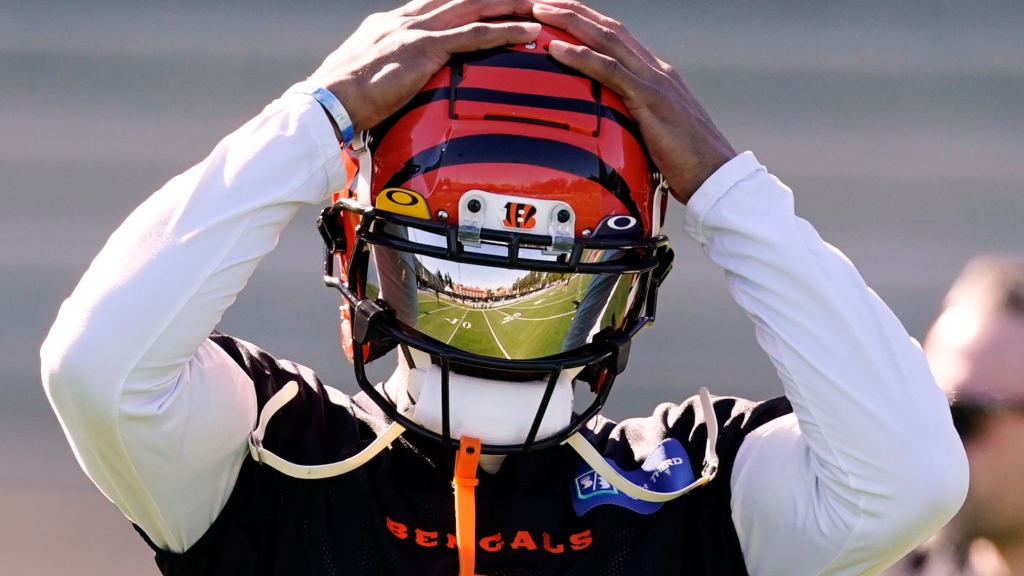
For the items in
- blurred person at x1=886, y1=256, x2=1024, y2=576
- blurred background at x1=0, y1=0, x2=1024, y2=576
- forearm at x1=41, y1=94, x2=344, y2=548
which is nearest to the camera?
forearm at x1=41, y1=94, x2=344, y2=548

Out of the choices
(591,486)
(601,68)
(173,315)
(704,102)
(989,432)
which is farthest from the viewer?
(704,102)

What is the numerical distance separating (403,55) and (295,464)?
1.57 feet

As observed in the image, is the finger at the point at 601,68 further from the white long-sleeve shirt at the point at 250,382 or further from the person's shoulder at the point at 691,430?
the person's shoulder at the point at 691,430

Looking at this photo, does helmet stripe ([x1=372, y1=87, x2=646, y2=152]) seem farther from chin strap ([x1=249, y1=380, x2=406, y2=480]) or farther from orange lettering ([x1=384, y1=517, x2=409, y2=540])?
orange lettering ([x1=384, y1=517, x2=409, y2=540])

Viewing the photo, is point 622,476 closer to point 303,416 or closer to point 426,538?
point 426,538

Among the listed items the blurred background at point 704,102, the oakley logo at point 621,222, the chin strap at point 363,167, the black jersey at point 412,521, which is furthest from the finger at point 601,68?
the blurred background at point 704,102

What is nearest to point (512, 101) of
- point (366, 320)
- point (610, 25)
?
point (610, 25)

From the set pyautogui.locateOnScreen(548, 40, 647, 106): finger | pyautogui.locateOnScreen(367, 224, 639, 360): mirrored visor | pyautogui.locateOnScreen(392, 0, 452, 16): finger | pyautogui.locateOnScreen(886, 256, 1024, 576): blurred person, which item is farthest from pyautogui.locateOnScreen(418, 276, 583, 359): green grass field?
pyautogui.locateOnScreen(886, 256, 1024, 576): blurred person

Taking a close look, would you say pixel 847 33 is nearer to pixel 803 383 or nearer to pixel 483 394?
pixel 803 383

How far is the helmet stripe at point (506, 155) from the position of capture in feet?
3.69

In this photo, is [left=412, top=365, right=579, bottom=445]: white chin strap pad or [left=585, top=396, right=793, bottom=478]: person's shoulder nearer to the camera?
[left=412, top=365, right=579, bottom=445]: white chin strap pad

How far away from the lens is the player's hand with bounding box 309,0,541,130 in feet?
3.67

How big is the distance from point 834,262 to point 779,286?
72 mm

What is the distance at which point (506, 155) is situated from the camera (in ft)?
3.68
